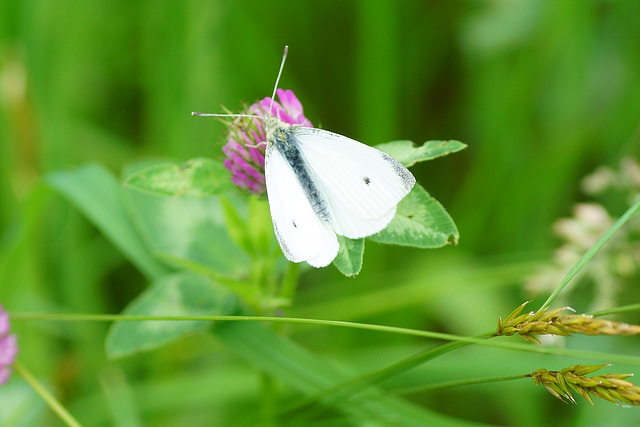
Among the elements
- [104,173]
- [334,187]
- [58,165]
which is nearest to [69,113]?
[58,165]

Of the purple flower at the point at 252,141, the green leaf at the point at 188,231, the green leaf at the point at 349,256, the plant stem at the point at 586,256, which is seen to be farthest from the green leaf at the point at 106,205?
the plant stem at the point at 586,256

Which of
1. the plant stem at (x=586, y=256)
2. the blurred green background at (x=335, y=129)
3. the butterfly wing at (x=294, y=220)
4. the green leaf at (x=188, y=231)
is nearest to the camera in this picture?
the plant stem at (x=586, y=256)

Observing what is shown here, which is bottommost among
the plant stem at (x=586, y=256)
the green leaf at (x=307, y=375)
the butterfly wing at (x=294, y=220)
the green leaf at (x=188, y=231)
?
the green leaf at (x=307, y=375)

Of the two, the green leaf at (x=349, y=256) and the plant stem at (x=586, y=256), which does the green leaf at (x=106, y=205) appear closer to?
the green leaf at (x=349, y=256)

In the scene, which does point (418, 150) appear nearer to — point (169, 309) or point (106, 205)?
point (169, 309)

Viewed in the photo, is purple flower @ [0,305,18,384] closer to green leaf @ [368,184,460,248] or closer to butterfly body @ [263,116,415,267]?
butterfly body @ [263,116,415,267]

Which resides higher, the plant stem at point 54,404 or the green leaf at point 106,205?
the green leaf at point 106,205
